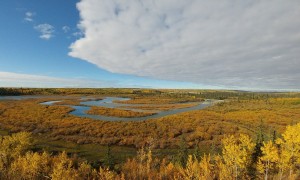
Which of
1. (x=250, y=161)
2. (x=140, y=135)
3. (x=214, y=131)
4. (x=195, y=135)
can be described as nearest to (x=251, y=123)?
(x=214, y=131)

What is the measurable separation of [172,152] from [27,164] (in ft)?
83.5

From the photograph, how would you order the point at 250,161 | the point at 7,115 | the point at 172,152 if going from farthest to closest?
the point at 7,115
the point at 172,152
the point at 250,161

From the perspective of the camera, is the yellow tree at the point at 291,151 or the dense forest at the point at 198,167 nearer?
the dense forest at the point at 198,167

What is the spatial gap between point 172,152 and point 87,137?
19569 mm

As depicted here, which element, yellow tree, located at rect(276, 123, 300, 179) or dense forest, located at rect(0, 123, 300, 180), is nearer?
dense forest, located at rect(0, 123, 300, 180)

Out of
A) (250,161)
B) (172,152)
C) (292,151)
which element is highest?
(292,151)

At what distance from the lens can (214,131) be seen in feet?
185

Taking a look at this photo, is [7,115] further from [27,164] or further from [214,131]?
[214,131]

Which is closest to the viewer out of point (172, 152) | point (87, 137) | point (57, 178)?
point (57, 178)

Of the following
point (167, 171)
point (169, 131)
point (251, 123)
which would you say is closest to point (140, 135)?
point (169, 131)

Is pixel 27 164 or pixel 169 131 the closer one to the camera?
pixel 27 164

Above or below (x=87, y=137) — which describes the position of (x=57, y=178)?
above

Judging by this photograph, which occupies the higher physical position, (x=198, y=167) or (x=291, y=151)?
(x=291, y=151)

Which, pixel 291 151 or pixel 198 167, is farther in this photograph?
pixel 198 167
